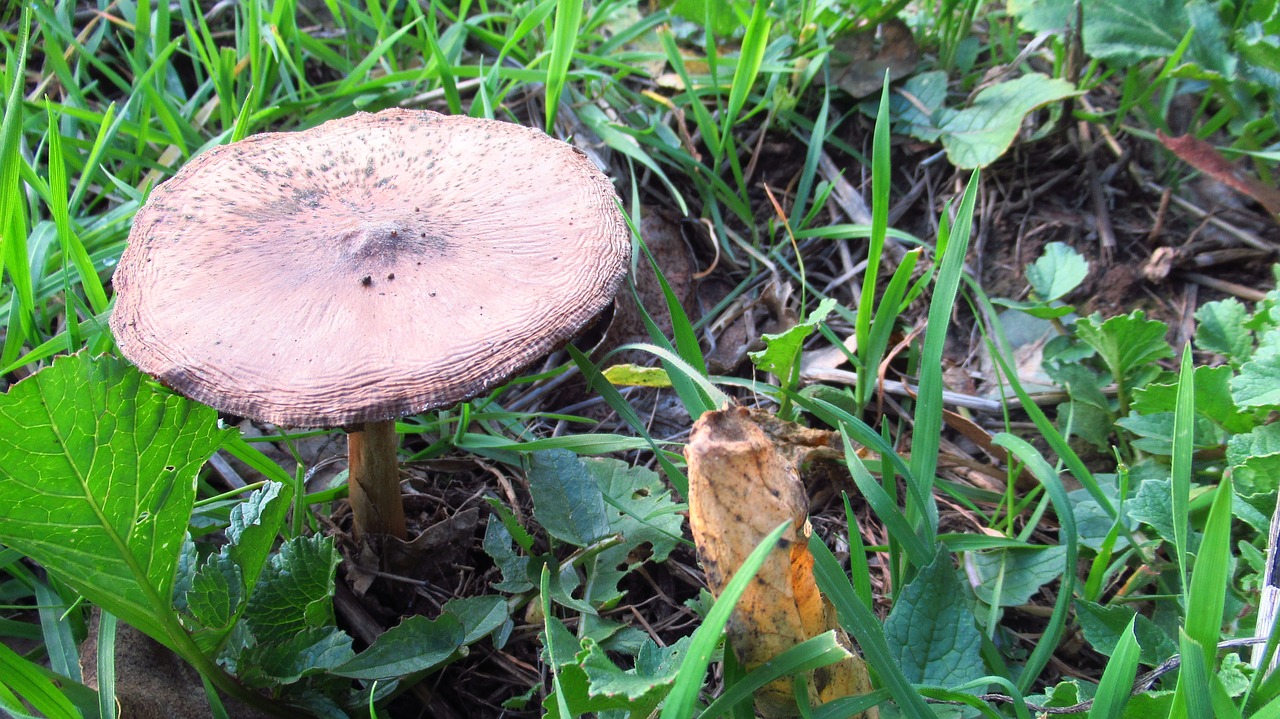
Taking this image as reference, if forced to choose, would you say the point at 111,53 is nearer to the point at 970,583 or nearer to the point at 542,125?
the point at 542,125

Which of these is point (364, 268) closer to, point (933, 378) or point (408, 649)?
point (408, 649)

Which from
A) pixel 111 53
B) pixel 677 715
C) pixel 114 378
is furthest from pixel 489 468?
pixel 111 53

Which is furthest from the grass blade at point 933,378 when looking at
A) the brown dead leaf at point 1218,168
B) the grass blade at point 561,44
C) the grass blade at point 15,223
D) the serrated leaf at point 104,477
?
the grass blade at point 15,223

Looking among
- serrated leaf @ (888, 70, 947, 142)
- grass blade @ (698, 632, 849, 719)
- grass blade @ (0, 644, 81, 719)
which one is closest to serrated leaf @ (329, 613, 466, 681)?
grass blade @ (0, 644, 81, 719)

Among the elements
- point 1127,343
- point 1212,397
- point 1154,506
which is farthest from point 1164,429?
point 1154,506

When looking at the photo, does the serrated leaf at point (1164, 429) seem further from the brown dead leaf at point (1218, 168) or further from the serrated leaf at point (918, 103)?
the serrated leaf at point (918, 103)

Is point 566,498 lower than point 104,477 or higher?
lower

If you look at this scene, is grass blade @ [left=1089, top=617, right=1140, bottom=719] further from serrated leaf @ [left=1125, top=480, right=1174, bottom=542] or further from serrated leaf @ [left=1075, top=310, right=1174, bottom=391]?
serrated leaf @ [left=1075, top=310, right=1174, bottom=391]
